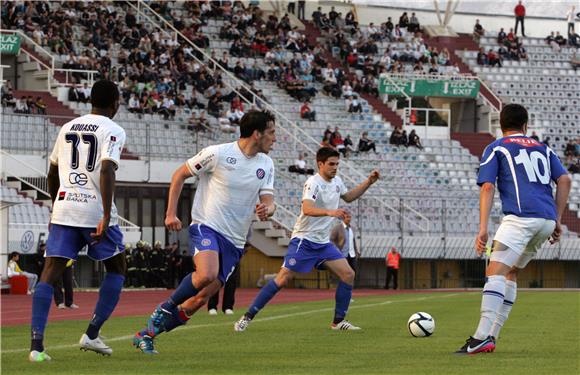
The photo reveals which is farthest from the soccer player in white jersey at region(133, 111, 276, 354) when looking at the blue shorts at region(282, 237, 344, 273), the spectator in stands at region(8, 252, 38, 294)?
the spectator in stands at region(8, 252, 38, 294)

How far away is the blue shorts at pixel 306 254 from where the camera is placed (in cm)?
1670

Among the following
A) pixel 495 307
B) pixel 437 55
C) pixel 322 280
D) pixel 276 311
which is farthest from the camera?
pixel 437 55

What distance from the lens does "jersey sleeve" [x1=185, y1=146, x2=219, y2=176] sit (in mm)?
11930

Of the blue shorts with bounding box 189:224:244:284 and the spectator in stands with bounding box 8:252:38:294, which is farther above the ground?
the blue shorts with bounding box 189:224:244:284

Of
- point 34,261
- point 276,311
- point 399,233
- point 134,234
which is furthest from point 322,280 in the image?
point 276,311

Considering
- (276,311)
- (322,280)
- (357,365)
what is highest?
(357,365)

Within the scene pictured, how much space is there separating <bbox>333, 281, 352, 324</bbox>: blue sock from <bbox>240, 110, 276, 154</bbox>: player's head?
5.03 metres

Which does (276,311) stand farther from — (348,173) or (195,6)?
(195,6)

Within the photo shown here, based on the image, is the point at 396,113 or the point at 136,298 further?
the point at 396,113

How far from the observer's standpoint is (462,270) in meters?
43.2

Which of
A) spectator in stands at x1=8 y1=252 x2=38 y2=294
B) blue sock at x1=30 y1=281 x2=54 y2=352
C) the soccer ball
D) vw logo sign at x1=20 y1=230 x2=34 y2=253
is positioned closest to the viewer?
blue sock at x1=30 y1=281 x2=54 y2=352

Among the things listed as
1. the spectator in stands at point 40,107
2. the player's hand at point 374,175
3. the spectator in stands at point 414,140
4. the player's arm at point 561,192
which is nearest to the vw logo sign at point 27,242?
the spectator in stands at point 40,107

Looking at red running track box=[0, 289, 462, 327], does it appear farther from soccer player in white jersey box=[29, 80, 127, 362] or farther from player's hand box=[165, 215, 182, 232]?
soccer player in white jersey box=[29, 80, 127, 362]

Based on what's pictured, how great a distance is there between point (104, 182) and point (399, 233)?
105 feet
